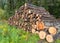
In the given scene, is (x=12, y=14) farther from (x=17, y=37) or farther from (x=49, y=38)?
(x=49, y=38)

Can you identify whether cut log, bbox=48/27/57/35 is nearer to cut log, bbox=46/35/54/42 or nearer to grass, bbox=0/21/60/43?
cut log, bbox=46/35/54/42

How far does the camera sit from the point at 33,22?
24.5ft

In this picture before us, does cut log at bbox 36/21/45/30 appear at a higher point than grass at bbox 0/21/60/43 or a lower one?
higher

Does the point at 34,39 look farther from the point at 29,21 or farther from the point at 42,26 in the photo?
the point at 29,21

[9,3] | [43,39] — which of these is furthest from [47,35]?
[9,3]

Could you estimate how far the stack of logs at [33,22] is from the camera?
20.9 ft

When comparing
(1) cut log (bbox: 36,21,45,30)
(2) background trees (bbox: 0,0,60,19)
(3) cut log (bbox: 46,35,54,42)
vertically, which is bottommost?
(2) background trees (bbox: 0,0,60,19)

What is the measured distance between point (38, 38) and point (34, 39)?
0.19 m

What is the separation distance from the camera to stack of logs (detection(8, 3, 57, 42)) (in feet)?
20.9

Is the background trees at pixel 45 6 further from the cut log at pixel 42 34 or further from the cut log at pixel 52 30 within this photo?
the cut log at pixel 52 30

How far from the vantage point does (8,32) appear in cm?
711

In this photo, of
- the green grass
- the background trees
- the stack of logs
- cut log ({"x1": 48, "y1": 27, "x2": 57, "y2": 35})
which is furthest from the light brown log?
the background trees

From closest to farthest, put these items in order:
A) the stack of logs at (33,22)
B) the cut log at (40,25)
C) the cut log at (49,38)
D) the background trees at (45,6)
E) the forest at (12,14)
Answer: the cut log at (49,38) → the stack of logs at (33,22) → the forest at (12,14) → the cut log at (40,25) → the background trees at (45,6)

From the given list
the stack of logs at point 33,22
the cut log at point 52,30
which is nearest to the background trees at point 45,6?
the stack of logs at point 33,22
